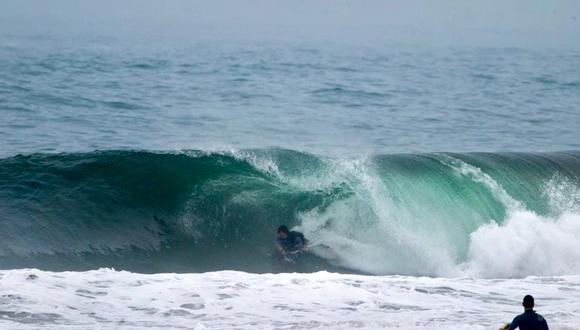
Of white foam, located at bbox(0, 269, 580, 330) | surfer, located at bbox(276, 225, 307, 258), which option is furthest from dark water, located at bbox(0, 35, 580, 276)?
white foam, located at bbox(0, 269, 580, 330)

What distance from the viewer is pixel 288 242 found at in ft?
48.6

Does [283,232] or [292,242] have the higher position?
[283,232]

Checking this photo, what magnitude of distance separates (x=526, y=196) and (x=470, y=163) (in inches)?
61.6

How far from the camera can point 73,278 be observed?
42.3 ft

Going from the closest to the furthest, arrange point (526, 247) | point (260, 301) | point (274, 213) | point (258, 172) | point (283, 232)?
point (260, 301), point (283, 232), point (526, 247), point (274, 213), point (258, 172)

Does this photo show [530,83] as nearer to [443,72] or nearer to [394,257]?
[443,72]

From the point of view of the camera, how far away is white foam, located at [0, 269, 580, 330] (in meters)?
11.5

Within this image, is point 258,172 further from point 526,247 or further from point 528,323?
point 528,323

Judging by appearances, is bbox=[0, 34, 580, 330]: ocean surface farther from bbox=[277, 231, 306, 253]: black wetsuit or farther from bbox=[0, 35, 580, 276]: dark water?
bbox=[277, 231, 306, 253]: black wetsuit

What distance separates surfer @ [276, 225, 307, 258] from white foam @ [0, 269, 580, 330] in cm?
103

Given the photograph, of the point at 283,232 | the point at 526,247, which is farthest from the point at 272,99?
the point at 283,232

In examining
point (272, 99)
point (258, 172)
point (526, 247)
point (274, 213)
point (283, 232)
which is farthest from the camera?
point (272, 99)

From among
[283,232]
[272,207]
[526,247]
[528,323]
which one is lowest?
[526,247]

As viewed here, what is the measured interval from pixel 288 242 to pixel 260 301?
Result: 7.89 ft
